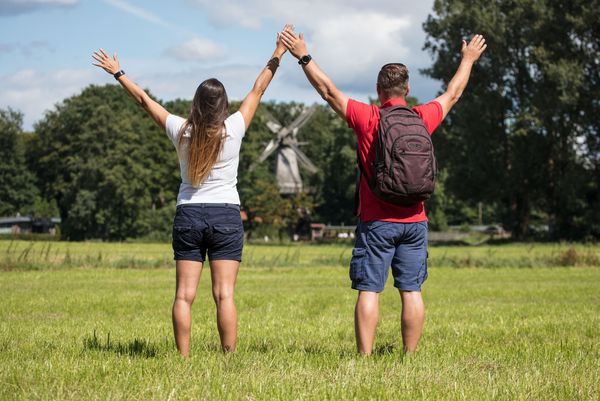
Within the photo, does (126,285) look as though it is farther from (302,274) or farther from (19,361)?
(19,361)

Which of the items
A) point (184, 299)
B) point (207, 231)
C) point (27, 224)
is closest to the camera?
point (207, 231)

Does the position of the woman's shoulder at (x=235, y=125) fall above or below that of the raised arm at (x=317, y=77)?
below

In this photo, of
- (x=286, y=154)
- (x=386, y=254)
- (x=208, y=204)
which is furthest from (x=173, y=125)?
(x=286, y=154)

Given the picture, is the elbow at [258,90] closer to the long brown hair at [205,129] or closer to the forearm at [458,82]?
the long brown hair at [205,129]

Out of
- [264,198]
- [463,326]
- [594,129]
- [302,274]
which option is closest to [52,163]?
[264,198]

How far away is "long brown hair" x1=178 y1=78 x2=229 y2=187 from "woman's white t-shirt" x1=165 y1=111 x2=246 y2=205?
51mm

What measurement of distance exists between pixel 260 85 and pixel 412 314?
208cm

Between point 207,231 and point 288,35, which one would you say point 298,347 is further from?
point 288,35

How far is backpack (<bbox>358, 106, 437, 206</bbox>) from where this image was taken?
19.0ft

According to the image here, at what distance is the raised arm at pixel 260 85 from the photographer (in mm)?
6293

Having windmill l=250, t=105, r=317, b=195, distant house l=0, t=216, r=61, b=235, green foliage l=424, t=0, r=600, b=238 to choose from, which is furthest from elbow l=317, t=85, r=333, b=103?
distant house l=0, t=216, r=61, b=235

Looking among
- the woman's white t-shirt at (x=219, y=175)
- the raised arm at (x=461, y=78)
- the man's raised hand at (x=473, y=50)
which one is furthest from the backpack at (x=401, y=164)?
the man's raised hand at (x=473, y=50)

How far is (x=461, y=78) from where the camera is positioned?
6742 millimetres

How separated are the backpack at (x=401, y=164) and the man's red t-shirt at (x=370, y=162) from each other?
0.40 ft
